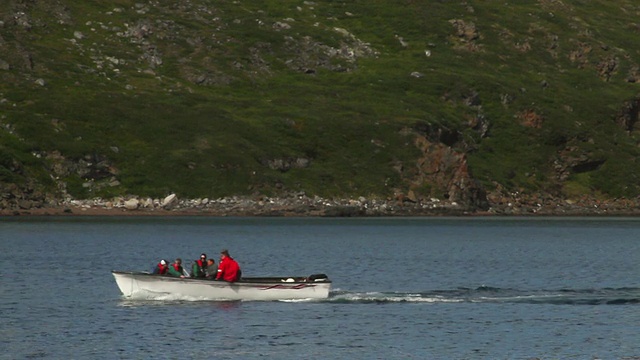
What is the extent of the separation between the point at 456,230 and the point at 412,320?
111329 mm

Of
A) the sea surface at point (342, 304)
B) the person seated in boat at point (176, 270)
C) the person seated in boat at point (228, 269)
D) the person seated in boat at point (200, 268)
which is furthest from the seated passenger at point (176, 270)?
the person seated in boat at point (228, 269)

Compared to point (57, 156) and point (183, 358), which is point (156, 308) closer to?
point (183, 358)

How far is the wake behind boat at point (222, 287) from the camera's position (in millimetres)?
76125

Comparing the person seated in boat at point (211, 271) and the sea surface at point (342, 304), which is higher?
the person seated in boat at point (211, 271)

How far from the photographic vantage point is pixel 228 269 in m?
76.1

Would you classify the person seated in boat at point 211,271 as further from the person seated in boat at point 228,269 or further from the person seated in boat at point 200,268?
the person seated in boat at point 200,268

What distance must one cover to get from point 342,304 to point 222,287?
8016 millimetres

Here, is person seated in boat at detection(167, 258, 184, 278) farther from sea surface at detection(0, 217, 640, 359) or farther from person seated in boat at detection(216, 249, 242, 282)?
person seated in boat at detection(216, 249, 242, 282)

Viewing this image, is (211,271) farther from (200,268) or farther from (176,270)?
(176,270)

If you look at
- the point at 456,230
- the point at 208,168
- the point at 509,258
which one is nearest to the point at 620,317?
the point at 509,258

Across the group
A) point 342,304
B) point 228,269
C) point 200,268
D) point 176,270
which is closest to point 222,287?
point 228,269

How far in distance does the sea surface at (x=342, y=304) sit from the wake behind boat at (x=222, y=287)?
73cm

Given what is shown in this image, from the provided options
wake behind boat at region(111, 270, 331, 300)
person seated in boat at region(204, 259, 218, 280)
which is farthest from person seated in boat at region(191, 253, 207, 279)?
wake behind boat at region(111, 270, 331, 300)

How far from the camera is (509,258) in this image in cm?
12700
